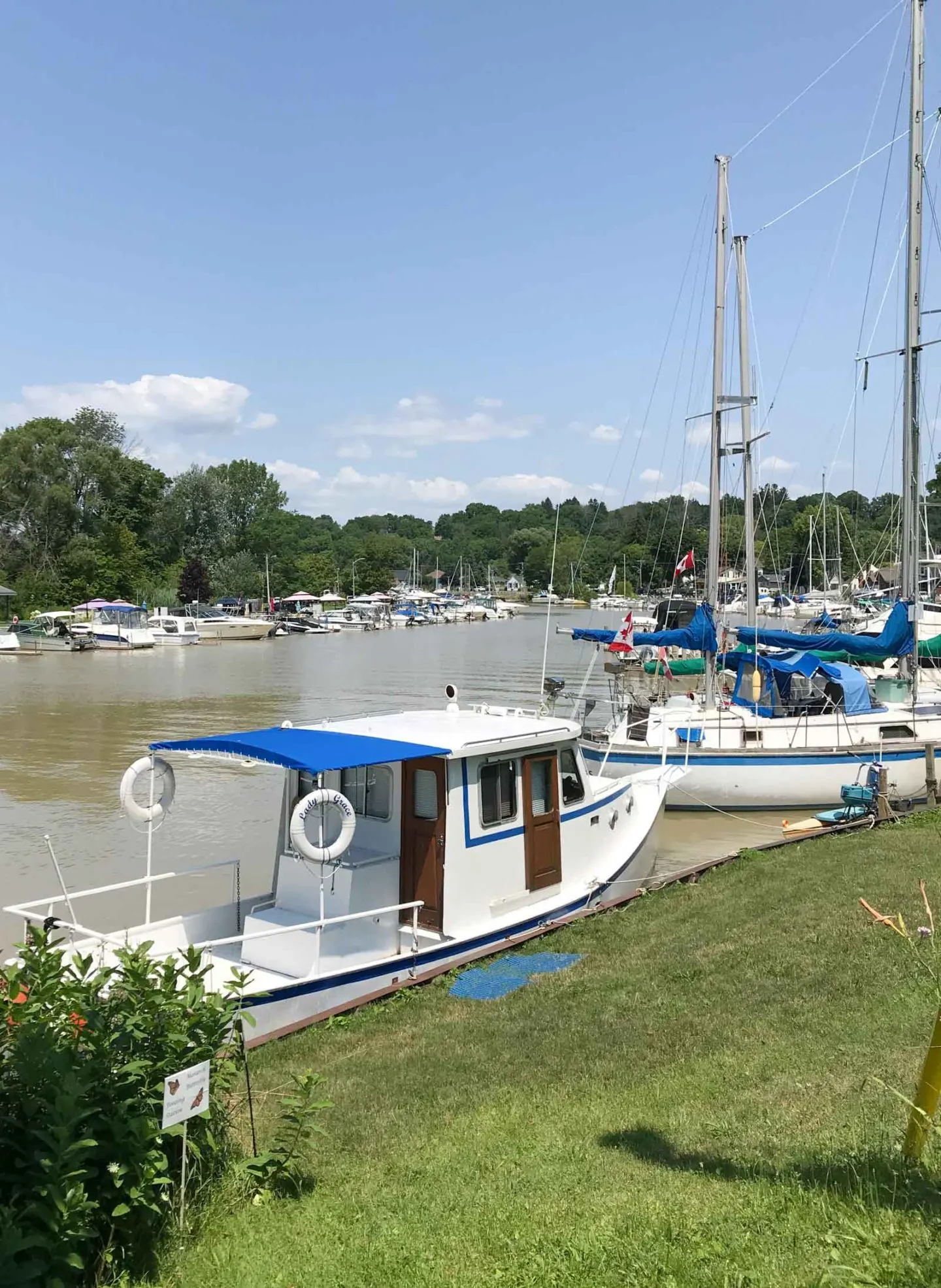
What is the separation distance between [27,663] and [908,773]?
5141 centimetres

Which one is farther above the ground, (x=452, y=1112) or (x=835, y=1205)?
(x=835, y=1205)

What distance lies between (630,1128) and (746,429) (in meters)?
27.0

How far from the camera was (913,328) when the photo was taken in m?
24.0

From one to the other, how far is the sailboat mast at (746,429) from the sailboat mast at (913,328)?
14.2ft

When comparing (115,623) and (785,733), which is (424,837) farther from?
(115,623)

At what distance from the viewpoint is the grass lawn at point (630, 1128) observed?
167 inches

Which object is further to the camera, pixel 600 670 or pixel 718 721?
pixel 600 670

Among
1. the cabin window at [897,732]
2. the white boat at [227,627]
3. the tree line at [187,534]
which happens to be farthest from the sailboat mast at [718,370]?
the white boat at [227,627]

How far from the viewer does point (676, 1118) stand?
19.6 ft

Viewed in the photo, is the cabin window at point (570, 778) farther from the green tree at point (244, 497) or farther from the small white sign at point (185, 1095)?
the green tree at point (244, 497)

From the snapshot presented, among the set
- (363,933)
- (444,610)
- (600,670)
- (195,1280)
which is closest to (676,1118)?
(195,1280)

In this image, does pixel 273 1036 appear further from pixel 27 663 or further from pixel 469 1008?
pixel 27 663

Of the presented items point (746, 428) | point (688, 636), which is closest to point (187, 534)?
point (746, 428)

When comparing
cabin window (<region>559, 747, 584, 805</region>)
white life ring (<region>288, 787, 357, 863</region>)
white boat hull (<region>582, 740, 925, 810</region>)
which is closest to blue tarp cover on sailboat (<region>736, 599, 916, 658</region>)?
white boat hull (<region>582, 740, 925, 810</region>)
